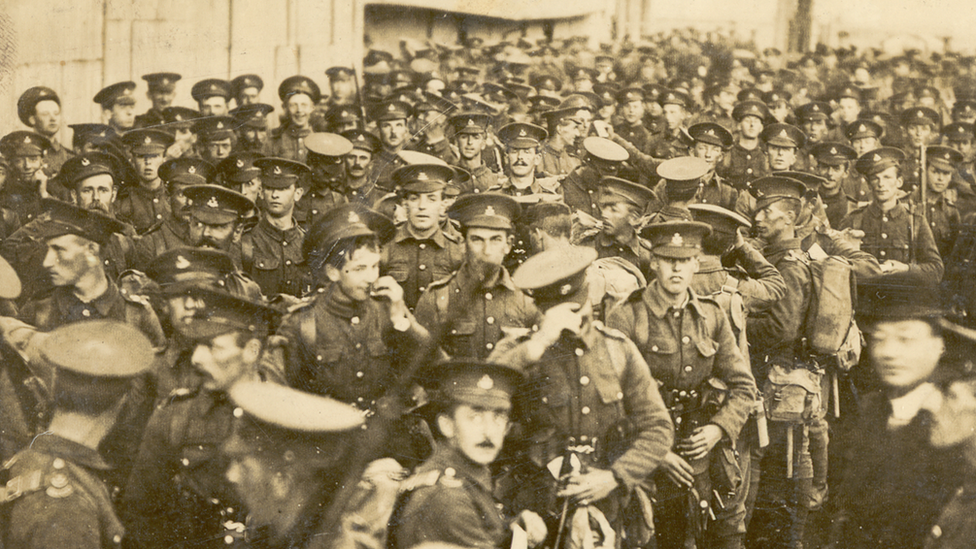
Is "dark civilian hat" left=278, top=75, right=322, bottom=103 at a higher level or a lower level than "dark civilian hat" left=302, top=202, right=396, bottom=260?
higher

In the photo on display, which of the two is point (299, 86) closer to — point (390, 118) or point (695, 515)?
point (390, 118)

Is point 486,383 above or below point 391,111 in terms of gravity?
below

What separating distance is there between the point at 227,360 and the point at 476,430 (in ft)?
4.97

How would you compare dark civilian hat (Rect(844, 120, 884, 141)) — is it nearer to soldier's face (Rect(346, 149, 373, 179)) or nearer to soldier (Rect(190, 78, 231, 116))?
soldier's face (Rect(346, 149, 373, 179))

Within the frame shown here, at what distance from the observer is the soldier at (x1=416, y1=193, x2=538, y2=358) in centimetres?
494

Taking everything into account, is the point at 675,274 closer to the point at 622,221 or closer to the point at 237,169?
the point at 622,221

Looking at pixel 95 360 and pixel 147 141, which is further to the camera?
pixel 147 141

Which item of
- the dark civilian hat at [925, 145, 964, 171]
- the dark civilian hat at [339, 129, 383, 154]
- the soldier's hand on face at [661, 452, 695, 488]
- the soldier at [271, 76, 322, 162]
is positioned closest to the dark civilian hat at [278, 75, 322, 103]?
the soldier at [271, 76, 322, 162]

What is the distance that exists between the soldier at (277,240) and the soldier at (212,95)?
1.54ft

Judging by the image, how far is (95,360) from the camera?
5.07 meters

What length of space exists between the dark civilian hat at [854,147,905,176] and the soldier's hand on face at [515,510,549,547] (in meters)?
3.04

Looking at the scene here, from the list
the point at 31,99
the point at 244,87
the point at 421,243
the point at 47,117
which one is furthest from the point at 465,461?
the point at 31,99

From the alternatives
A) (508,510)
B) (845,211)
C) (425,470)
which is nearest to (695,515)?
(508,510)

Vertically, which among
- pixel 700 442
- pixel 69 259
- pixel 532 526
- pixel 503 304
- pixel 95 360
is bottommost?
pixel 532 526
